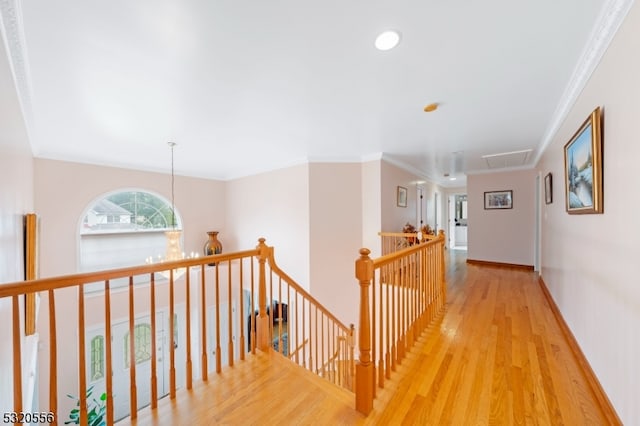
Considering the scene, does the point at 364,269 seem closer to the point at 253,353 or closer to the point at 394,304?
the point at 394,304

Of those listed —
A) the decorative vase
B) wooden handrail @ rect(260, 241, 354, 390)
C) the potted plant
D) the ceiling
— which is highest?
the ceiling

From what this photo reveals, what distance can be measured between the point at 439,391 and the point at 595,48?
2519mm

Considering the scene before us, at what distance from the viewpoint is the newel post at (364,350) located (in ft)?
4.74

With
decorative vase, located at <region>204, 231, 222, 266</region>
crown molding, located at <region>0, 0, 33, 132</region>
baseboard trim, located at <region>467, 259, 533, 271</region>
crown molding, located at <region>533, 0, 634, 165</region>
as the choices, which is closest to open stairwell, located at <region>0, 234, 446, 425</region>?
crown molding, located at <region>0, 0, 33, 132</region>

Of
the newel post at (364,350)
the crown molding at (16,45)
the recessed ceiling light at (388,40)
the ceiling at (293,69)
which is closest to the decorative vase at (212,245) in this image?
the ceiling at (293,69)

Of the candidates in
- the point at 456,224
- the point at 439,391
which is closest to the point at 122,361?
the point at 439,391

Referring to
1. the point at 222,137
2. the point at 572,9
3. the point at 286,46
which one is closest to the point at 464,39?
the point at 572,9

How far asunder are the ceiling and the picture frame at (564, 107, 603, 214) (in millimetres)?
488

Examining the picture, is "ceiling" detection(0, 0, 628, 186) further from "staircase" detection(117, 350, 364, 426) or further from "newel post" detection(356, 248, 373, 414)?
"staircase" detection(117, 350, 364, 426)

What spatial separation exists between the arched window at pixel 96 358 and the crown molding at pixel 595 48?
23.7ft

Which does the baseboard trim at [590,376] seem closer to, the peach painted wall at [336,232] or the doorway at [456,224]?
the peach painted wall at [336,232]

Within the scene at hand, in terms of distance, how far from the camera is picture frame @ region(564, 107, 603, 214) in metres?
1.61

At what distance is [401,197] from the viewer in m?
5.25

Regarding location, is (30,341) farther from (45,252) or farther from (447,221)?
(447,221)
